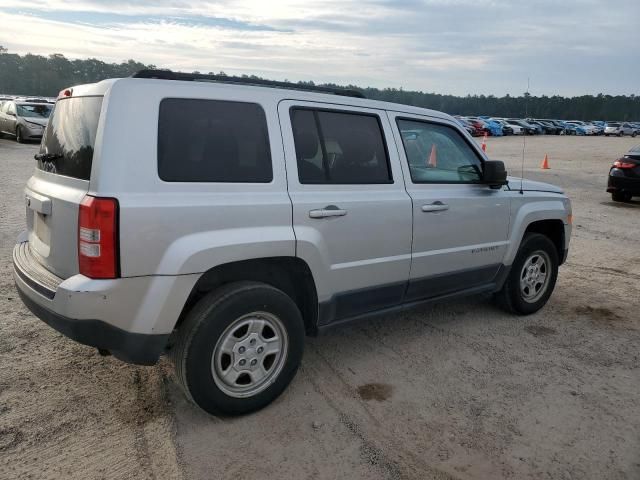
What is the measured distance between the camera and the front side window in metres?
4.02

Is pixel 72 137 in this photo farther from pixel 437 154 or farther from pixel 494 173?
pixel 494 173

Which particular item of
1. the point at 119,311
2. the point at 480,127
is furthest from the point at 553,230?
the point at 480,127

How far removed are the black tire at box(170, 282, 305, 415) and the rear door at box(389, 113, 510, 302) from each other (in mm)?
1263

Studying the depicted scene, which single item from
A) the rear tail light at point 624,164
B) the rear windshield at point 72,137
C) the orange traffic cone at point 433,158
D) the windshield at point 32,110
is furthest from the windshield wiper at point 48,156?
the windshield at point 32,110

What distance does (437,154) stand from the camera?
4.25 m

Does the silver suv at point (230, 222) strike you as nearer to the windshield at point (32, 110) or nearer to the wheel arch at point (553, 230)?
the wheel arch at point (553, 230)

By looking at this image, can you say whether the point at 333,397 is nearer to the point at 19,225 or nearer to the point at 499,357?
the point at 499,357

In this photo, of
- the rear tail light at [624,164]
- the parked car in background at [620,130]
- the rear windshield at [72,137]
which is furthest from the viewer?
the parked car in background at [620,130]

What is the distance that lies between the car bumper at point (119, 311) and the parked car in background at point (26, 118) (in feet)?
66.9

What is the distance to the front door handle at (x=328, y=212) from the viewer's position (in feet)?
10.8

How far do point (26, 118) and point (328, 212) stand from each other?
21.5 m

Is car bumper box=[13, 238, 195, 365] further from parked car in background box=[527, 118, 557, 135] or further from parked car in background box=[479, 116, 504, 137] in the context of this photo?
parked car in background box=[527, 118, 557, 135]

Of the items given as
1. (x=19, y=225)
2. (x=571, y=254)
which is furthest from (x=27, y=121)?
(x=571, y=254)

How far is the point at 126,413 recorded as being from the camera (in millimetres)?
3182
